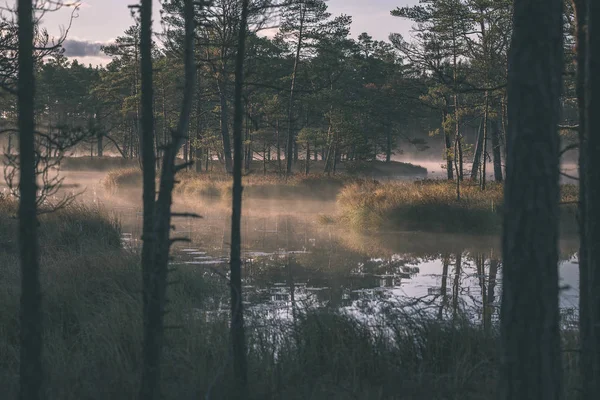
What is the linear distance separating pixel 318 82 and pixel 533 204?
1697 inches

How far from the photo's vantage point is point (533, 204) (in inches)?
162

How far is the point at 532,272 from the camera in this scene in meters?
4.19

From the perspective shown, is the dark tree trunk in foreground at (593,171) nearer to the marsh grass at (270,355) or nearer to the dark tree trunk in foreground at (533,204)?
the dark tree trunk in foreground at (533,204)

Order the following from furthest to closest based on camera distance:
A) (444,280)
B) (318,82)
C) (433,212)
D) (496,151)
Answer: (318,82)
(496,151)
(433,212)
(444,280)

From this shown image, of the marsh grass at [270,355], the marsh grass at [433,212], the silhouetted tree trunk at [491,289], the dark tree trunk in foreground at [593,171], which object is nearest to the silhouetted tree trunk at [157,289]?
the marsh grass at [270,355]

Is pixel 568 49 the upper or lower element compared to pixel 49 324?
upper

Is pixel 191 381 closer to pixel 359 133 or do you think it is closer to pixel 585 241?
pixel 585 241

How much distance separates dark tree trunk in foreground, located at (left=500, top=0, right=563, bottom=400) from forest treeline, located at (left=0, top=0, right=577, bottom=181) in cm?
72

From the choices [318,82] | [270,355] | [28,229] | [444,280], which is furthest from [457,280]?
[318,82]

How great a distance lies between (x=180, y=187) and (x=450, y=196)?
1694cm

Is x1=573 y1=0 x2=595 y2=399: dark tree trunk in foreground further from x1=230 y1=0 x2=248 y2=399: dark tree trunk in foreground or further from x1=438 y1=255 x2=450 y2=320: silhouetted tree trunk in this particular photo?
x1=438 y1=255 x2=450 y2=320: silhouetted tree trunk

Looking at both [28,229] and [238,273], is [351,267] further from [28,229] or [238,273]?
[28,229]

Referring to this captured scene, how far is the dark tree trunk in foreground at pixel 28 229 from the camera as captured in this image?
4.93 metres

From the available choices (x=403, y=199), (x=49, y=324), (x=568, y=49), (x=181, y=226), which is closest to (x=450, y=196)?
(x=403, y=199)
